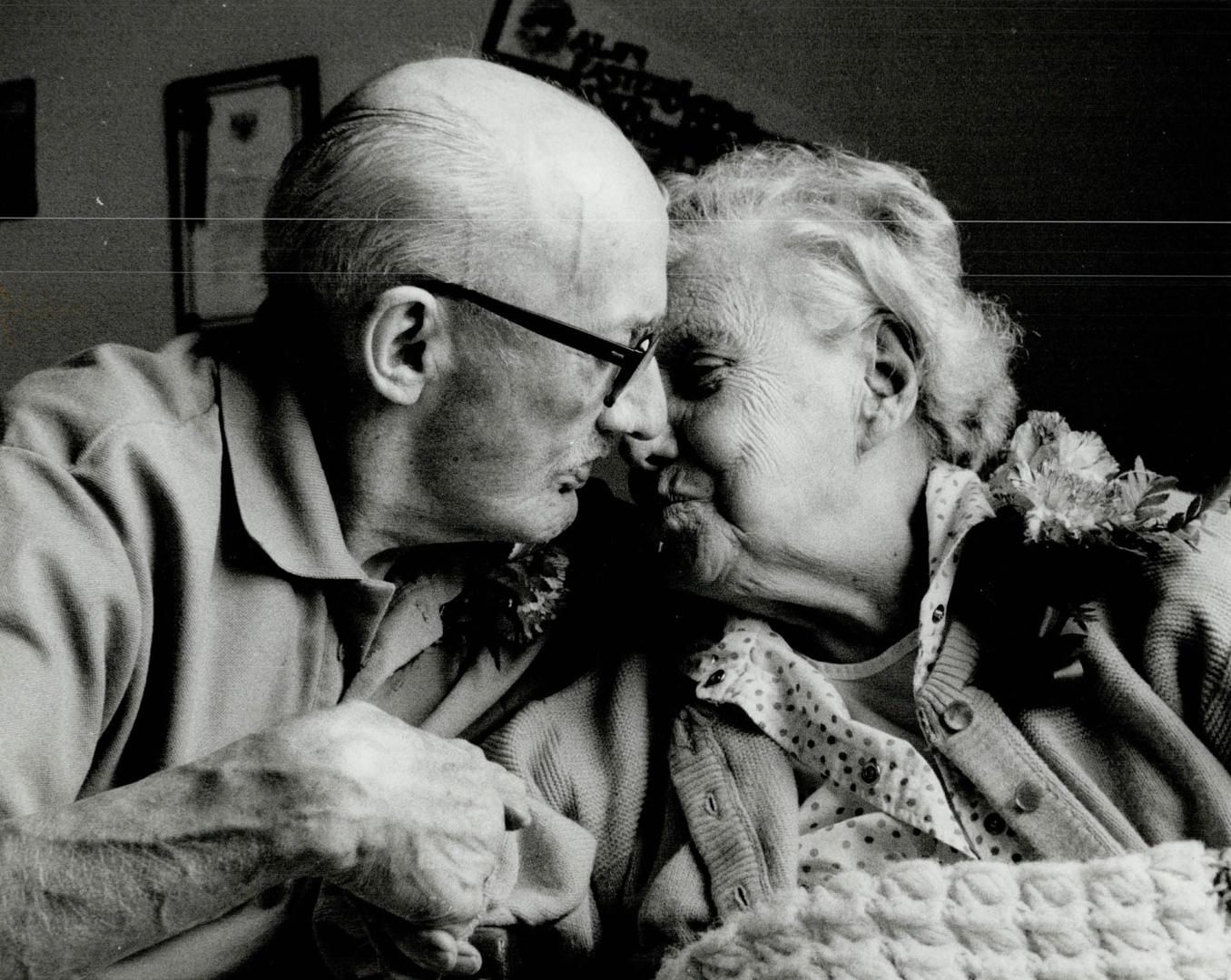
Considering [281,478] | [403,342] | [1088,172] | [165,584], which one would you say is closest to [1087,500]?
[1088,172]

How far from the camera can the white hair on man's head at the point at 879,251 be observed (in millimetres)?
1548

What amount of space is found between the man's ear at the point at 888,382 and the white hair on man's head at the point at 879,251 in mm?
11

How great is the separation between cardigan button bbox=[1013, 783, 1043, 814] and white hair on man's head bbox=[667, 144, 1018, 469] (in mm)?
481

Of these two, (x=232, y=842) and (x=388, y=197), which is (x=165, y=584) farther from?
(x=388, y=197)

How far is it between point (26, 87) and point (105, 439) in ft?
1.85

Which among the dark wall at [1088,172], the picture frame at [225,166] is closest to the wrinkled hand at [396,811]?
the picture frame at [225,166]

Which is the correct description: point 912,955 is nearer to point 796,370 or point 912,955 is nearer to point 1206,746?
point 1206,746

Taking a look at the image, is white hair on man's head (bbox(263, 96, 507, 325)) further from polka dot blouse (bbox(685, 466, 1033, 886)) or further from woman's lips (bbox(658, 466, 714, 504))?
polka dot blouse (bbox(685, 466, 1033, 886))

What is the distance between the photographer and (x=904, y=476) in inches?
61.5

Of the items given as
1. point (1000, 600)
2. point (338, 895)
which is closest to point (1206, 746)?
point (1000, 600)

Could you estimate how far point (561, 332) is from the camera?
1.32 m

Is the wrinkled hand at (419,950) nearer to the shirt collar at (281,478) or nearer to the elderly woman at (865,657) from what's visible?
the elderly woman at (865,657)

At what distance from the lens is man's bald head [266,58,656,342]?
127cm

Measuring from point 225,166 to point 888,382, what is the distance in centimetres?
89
